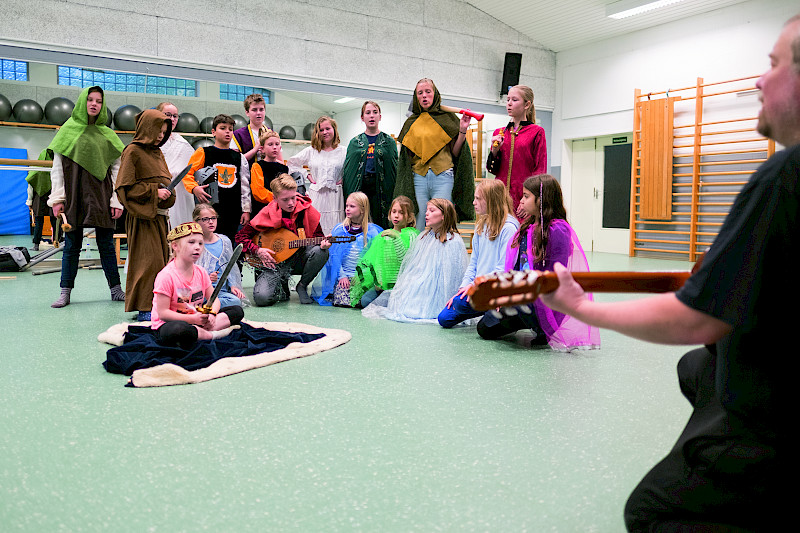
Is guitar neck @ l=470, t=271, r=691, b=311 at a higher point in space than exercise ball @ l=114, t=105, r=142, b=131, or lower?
lower

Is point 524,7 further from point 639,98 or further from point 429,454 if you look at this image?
point 429,454

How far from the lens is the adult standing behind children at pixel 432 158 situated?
15.4 feet

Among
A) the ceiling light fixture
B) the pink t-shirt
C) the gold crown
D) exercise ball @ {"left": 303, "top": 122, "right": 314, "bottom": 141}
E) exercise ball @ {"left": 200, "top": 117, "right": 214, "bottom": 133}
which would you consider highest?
the ceiling light fixture

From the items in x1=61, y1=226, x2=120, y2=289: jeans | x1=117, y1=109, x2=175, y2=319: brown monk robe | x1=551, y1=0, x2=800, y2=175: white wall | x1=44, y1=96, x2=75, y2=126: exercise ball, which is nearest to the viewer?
x1=117, y1=109, x2=175, y2=319: brown monk robe

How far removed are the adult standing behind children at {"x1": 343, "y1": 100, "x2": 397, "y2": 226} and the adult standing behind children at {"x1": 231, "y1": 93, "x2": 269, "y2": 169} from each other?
73cm

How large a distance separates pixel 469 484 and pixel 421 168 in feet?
11.4

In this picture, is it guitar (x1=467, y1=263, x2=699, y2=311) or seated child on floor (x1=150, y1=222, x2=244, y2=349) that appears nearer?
guitar (x1=467, y1=263, x2=699, y2=311)

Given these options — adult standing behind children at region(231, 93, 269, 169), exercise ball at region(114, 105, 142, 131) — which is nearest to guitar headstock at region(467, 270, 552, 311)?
adult standing behind children at region(231, 93, 269, 169)

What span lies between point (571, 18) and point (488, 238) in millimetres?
6788

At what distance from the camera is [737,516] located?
0.97m

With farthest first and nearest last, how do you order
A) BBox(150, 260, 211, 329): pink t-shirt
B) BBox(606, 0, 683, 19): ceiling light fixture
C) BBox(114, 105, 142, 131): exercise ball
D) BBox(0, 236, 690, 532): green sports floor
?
BBox(114, 105, 142, 131): exercise ball
BBox(606, 0, 683, 19): ceiling light fixture
BBox(150, 260, 211, 329): pink t-shirt
BBox(0, 236, 690, 532): green sports floor

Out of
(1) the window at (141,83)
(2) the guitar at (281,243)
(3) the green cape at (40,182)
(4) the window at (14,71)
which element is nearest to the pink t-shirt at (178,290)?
(2) the guitar at (281,243)

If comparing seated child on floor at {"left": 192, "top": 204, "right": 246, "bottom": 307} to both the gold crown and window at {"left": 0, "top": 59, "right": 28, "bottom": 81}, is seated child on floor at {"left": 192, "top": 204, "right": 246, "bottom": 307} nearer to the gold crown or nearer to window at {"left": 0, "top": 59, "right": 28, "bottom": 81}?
the gold crown

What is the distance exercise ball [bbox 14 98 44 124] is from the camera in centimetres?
1056
